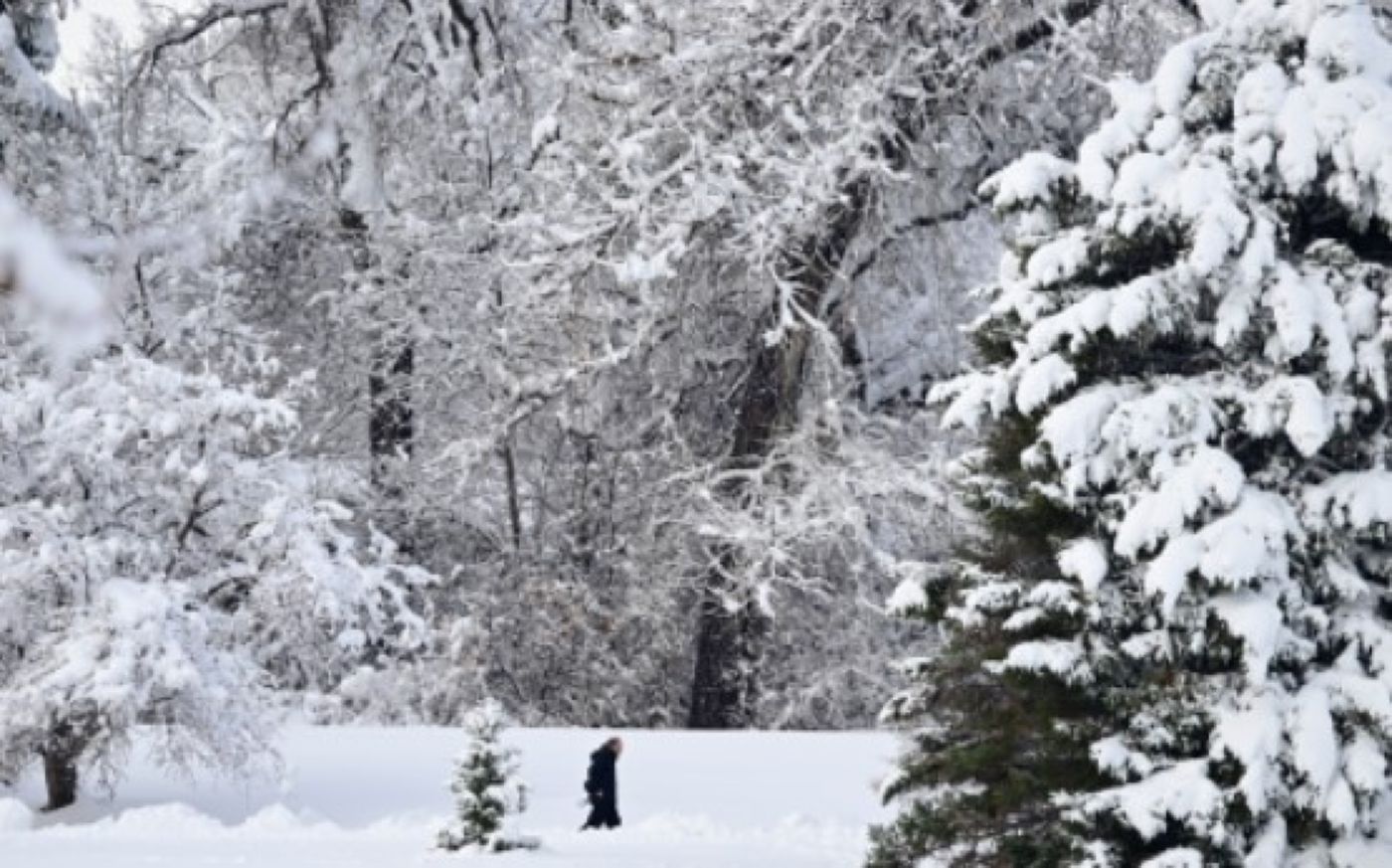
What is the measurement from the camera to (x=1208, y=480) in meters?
7.10

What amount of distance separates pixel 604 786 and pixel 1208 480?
7.89 meters

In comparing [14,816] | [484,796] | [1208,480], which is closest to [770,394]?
[484,796]

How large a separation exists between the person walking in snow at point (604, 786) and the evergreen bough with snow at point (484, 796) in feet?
3.82

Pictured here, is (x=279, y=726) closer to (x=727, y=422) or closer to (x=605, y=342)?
(x=605, y=342)

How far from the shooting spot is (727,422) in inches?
809

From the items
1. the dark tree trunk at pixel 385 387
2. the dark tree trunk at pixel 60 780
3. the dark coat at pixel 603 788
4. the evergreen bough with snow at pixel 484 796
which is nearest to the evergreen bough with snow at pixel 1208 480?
the evergreen bough with snow at pixel 484 796

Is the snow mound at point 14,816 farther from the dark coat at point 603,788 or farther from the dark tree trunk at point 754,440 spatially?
the dark tree trunk at point 754,440

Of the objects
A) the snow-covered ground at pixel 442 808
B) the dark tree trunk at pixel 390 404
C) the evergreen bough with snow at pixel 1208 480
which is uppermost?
the dark tree trunk at pixel 390 404

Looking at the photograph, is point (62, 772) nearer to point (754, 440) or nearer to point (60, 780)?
point (60, 780)

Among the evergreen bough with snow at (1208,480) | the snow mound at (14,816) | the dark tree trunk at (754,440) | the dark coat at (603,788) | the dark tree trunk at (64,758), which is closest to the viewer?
the evergreen bough with snow at (1208,480)

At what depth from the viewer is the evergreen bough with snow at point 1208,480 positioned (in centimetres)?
716

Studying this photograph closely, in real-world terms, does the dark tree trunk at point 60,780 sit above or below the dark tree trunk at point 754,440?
below

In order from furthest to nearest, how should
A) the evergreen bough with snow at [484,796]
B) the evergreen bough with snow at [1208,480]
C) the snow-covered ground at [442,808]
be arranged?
the evergreen bough with snow at [484,796], the snow-covered ground at [442,808], the evergreen bough with snow at [1208,480]

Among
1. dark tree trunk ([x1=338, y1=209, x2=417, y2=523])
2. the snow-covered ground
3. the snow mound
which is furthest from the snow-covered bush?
dark tree trunk ([x1=338, y1=209, x2=417, y2=523])
